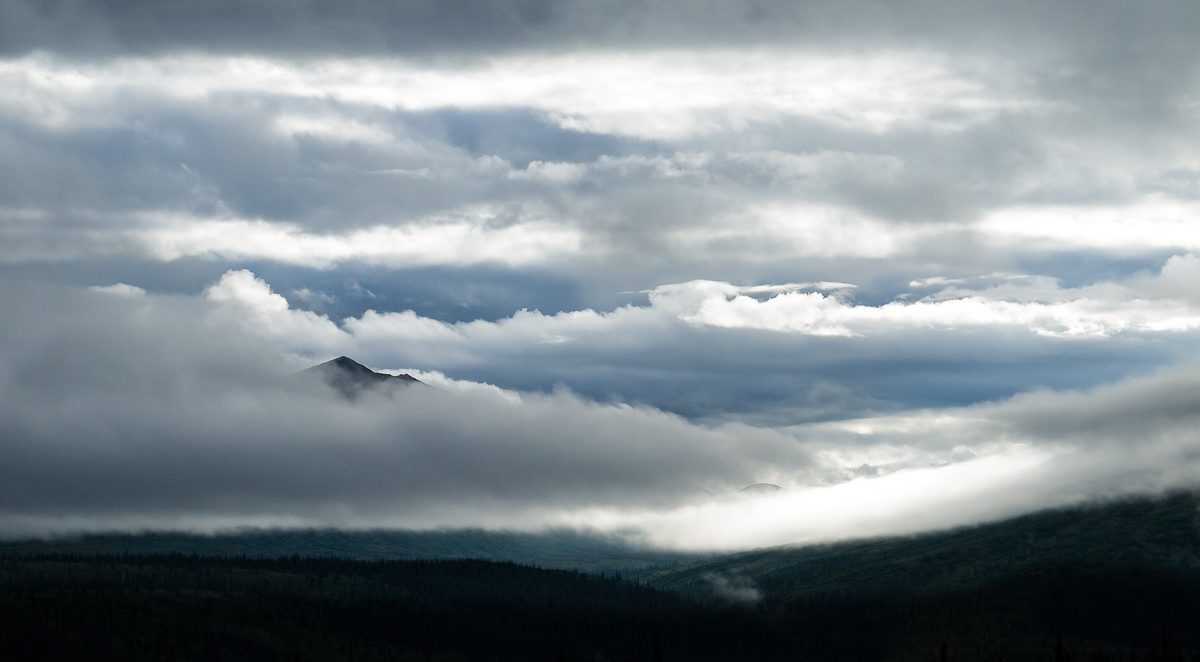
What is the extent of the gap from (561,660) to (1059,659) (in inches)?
2721

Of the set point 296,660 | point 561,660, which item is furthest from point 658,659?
point 296,660

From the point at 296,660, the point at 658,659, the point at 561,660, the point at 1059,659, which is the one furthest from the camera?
the point at 1059,659

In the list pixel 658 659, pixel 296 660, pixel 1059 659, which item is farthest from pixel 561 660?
pixel 1059 659

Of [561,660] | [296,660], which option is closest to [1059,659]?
[561,660]

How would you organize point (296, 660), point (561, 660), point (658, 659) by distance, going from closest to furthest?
point (296, 660)
point (561, 660)
point (658, 659)

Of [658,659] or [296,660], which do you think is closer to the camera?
[296,660]

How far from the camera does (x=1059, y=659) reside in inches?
5965

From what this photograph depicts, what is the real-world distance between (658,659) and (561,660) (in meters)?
14.9

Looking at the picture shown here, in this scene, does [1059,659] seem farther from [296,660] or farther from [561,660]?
[296,660]

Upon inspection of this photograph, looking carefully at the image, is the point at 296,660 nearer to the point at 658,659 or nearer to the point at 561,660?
the point at 561,660

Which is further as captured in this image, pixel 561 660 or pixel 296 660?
pixel 561 660

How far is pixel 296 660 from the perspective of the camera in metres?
94.1

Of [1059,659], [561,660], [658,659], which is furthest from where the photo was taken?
[1059,659]

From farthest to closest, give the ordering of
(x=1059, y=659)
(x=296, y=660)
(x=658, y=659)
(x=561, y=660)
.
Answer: (x=1059, y=659) < (x=658, y=659) < (x=561, y=660) < (x=296, y=660)
